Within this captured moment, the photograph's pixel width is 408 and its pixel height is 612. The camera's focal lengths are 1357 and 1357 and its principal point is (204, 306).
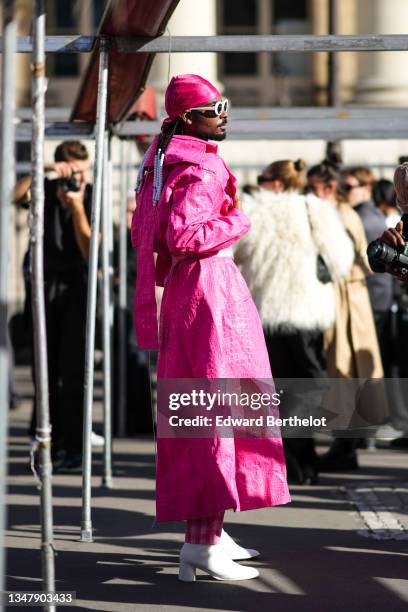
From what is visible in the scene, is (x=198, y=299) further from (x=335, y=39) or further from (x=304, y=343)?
(x=304, y=343)

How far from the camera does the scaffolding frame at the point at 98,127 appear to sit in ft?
12.0

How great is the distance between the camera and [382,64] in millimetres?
20641

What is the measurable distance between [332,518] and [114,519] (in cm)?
107

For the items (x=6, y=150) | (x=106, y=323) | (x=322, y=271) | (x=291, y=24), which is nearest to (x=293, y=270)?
(x=322, y=271)

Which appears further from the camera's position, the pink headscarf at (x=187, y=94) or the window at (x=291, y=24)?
the window at (x=291, y=24)

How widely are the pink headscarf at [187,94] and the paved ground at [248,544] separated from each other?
1855 millimetres

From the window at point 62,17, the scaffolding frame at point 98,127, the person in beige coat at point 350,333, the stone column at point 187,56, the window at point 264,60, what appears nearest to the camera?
the scaffolding frame at point 98,127

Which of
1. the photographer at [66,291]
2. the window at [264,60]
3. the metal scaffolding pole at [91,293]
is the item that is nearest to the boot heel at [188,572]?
the metal scaffolding pole at [91,293]

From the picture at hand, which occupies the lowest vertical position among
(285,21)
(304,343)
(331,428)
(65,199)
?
(331,428)

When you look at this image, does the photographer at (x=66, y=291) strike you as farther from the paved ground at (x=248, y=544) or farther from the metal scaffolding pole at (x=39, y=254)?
the metal scaffolding pole at (x=39, y=254)

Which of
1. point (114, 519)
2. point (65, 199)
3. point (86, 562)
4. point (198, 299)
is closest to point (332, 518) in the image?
point (114, 519)

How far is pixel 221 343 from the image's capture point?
5.18 metres

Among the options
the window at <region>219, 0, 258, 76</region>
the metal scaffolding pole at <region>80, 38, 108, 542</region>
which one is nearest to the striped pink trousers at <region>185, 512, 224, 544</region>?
the metal scaffolding pole at <region>80, 38, 108, 542</region>

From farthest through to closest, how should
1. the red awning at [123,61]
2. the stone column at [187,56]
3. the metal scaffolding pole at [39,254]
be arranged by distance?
the stone column at [187,56]
the red awning at [123,61]
the metal scaffolding pole at [39,254]
